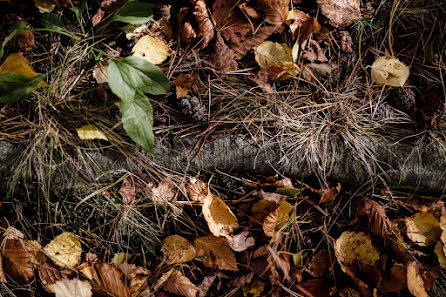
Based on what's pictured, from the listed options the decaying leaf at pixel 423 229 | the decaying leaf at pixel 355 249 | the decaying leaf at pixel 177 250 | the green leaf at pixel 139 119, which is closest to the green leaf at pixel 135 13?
the green leaf at pixel 139 119

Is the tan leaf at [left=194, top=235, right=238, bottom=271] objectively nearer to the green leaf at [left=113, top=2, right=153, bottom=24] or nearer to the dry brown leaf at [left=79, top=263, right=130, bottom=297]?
the dry brown leaf at [left=79, top=263, right=130, bottom=297]

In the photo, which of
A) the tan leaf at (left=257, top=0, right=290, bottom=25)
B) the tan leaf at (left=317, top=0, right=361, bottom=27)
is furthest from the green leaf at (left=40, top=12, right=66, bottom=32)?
the tan leaf at (left=317, top=0, right=361, bottom=27)

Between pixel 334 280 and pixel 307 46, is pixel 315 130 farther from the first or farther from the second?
pixel 334 280

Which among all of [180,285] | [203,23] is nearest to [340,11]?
[203,23]

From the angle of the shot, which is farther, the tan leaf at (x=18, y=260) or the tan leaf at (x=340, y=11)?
the tan leaf at (x=340, y=11)

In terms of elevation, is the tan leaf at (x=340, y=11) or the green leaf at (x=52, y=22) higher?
the green leaf at (x=52, y=22)

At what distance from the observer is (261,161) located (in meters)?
1.75

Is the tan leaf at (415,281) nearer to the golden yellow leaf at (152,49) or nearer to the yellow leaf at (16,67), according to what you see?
the golden yellow leaf at (152,49)

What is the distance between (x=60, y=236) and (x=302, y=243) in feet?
4.18

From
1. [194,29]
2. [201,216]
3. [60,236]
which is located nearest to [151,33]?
[194,29]

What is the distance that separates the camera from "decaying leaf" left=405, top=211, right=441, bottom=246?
176 centimetres

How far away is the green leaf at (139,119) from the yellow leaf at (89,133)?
0.20 meters

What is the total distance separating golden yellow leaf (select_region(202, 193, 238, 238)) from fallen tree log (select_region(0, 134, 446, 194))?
0.18 meters

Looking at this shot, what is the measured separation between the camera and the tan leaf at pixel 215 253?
168 cm
